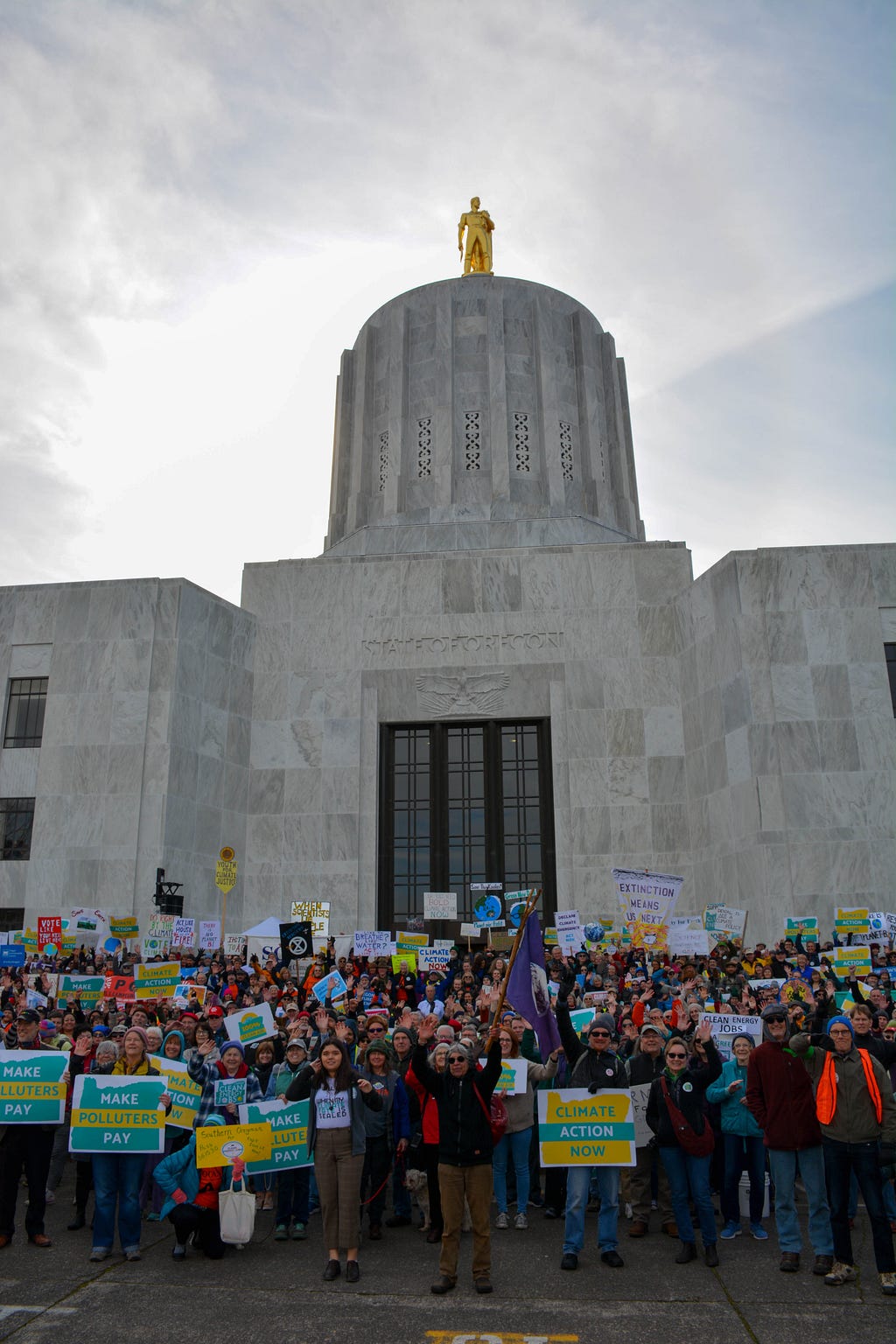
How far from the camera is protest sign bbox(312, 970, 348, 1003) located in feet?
50.9

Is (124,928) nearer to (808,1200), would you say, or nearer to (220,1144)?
(220,1144)

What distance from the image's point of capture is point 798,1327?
23.1 feet

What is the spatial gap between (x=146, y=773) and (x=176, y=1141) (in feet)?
58.5

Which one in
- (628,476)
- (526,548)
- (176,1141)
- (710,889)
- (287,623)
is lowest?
(176,1141)

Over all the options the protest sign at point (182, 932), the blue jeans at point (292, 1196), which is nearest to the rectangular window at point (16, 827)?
the protest sign at point (182, 932)

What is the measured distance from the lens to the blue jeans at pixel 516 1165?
974 cm

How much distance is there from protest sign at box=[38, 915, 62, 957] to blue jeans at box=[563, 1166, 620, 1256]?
16.6 m

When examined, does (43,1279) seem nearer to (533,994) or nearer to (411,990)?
(533,994)

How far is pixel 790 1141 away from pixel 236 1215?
425cm

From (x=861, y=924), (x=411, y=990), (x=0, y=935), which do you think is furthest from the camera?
(x=0, y=935)

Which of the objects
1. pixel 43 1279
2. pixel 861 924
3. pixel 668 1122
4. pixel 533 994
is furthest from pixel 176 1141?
pixel 861 924

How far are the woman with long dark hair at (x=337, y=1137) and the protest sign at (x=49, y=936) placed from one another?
15.4 metres

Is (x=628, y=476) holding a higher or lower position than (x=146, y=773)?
higher

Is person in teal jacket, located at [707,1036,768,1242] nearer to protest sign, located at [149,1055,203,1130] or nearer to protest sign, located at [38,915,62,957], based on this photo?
protest sign, located at [149,1055,203,1130]
